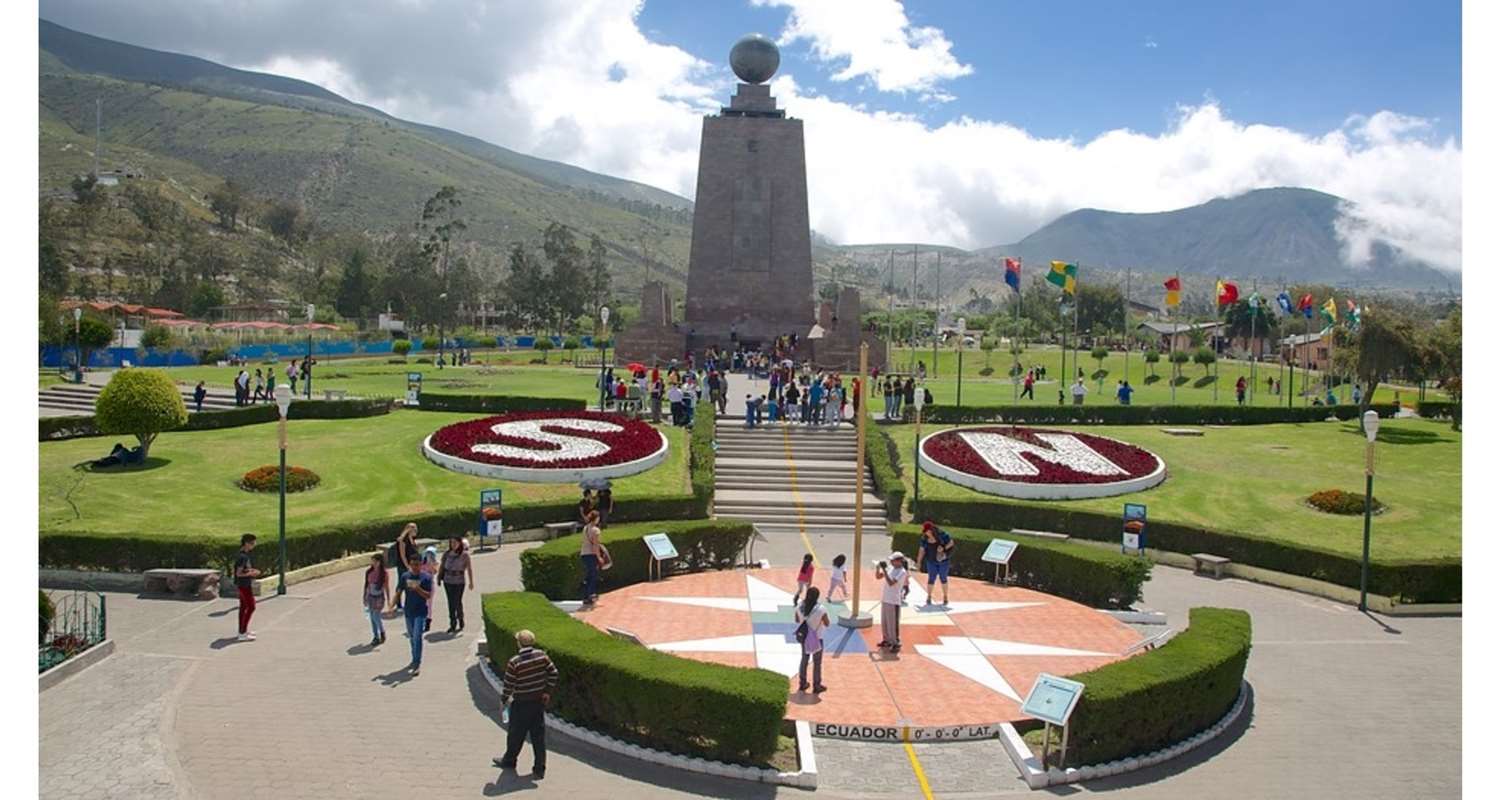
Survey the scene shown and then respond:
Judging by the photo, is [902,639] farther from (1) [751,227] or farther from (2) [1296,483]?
(1) [751,227]

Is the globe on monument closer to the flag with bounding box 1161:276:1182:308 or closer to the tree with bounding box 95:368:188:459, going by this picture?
the flag with bounding box 1161:276:1182:308

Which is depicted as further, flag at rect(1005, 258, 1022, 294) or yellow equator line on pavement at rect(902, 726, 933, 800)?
flag at rect(1005, 258, 1022, 294)

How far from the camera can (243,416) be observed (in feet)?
106

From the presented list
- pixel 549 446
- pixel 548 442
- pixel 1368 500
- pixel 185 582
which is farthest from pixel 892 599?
pixel 548 442

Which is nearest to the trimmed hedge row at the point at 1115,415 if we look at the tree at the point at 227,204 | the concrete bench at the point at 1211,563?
the concrete bench at the point at 1211,563

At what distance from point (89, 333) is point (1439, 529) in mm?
52404

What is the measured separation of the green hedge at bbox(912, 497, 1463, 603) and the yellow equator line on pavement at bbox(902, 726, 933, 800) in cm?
1264

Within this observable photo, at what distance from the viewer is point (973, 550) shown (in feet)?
71.7

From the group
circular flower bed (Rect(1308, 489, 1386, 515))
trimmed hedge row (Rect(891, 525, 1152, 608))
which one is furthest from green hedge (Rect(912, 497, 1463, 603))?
circular flower bed (Rect(1308, 489, 1386, 515))

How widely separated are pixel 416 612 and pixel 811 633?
5473mm

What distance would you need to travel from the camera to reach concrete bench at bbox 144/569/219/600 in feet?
61.3

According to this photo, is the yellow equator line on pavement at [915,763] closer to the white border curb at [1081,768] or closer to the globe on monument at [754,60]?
the white border curb at [1081,768]

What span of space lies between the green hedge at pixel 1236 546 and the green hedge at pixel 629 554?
19.8ft

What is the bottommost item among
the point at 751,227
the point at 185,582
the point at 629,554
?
the point at 185,582
